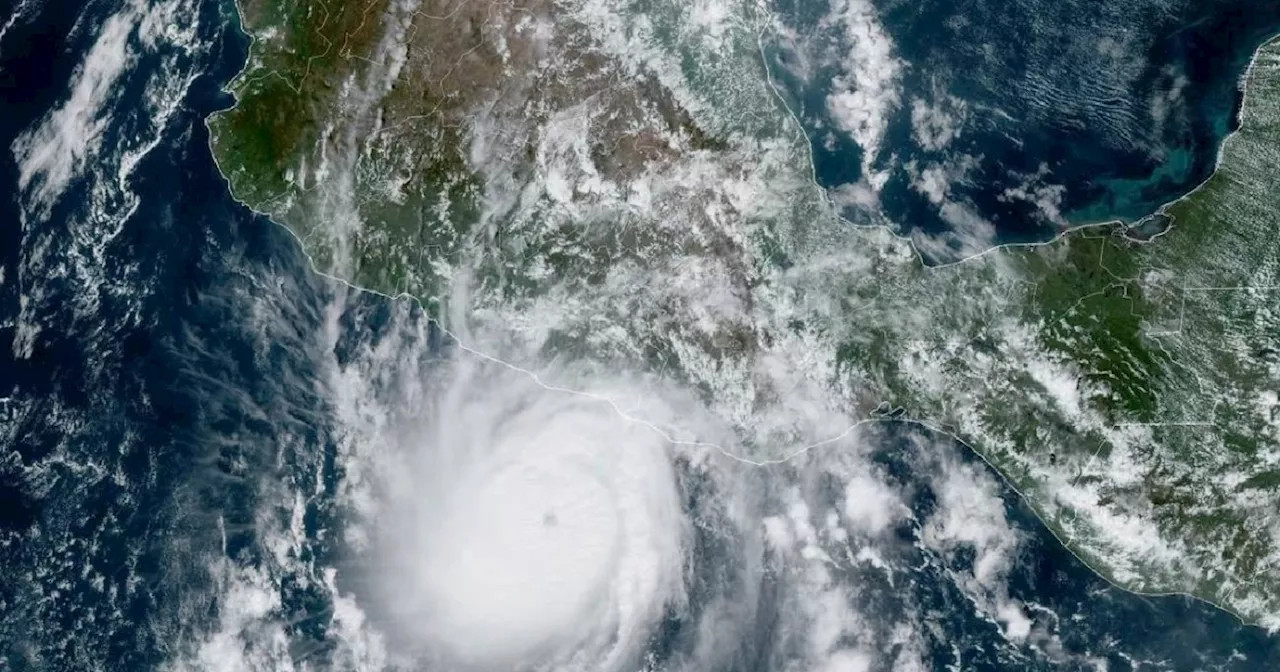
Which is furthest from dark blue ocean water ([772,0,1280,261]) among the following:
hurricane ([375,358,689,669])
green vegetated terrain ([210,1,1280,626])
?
hurricane ([375,358,689,669])

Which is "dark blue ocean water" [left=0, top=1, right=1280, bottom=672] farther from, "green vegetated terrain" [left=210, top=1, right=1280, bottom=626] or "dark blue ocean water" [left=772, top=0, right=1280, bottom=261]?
"dark blue ocean water" [left=772, top=0, right=1280, bottom=261]

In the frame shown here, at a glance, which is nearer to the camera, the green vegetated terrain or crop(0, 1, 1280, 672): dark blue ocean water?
the green vegetated terrain

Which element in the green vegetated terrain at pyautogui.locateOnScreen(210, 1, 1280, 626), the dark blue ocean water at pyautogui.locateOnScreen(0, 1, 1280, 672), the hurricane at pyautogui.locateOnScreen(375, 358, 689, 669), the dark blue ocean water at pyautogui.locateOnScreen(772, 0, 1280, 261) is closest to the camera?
the dark blue ocean water at pyautogui.locateOnScreen(772, 0, 1280, 261)

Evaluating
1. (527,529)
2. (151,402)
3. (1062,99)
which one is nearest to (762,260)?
(1062,99)

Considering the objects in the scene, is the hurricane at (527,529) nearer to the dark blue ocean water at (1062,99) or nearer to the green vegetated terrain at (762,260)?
the green vegetated terrain at (762,260)

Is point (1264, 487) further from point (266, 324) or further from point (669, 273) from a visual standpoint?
point (266, 324)

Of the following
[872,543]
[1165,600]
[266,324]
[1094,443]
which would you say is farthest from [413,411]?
[1165,600]

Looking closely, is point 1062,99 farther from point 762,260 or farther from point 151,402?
point 151,402
